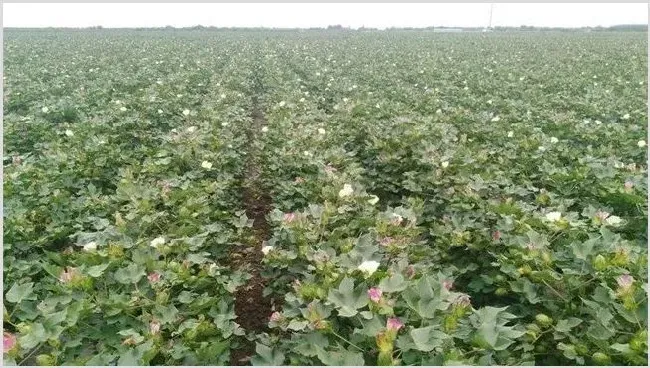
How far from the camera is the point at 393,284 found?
5.54ft

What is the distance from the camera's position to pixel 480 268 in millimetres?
2713

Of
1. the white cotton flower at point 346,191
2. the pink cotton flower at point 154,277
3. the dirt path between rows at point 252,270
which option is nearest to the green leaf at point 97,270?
the pink cotton flower at point 154,277

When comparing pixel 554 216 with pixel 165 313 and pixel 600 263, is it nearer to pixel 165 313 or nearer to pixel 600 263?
pixel 600 263

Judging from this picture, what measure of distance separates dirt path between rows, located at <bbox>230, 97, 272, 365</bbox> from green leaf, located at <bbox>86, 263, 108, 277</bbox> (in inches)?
26.4

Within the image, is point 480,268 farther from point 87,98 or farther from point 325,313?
point 87,98

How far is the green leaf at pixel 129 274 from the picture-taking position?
1.94 metres

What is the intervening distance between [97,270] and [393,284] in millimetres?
1094

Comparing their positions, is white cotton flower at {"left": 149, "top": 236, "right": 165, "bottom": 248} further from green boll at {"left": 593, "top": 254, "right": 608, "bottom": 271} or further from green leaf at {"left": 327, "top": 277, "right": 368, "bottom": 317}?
green boll at {"left": 593, "top": 254, "right": 608, "bottom": 271}

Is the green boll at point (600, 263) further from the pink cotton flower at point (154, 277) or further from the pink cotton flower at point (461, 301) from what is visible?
the pink cotton flower at point (154, 277)

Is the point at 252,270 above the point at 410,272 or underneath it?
underneath

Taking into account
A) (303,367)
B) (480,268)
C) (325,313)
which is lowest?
(480,268)

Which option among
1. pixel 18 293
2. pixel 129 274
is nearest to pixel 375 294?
pixel 129 274

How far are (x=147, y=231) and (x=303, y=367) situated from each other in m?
1.30

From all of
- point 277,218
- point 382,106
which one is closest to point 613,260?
point 277,218
